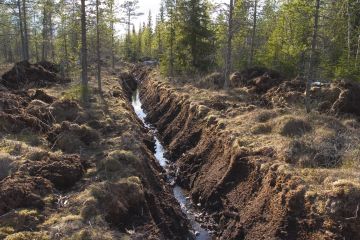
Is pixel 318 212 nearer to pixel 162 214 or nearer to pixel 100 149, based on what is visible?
pixel 162 214

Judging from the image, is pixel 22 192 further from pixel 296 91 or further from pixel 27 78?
pixel 27 78

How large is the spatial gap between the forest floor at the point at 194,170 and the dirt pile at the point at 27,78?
547 centimetres

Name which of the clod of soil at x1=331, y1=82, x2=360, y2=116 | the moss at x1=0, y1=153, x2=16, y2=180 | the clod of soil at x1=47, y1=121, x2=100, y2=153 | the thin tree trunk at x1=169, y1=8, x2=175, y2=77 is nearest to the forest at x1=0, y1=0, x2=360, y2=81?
the thin tree trunk at x1=169, y1=8, x2=175, y2=77

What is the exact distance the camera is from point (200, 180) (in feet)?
58.3

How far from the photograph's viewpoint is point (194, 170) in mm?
19000

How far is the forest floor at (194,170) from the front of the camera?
10.8m

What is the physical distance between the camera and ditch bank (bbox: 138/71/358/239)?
11133 mm

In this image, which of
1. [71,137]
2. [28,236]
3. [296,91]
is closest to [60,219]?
[28,236]

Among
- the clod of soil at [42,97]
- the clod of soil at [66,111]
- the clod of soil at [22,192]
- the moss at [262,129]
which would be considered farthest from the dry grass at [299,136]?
the clod of soil at [42,97]

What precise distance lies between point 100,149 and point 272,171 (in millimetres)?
7663

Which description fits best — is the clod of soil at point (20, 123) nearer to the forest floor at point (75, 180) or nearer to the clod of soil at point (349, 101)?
the forest floor at point (75, 180)

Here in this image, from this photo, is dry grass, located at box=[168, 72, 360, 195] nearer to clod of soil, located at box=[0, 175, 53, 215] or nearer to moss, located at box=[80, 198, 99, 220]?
moss, located at box=[80, 198, 99, 220]

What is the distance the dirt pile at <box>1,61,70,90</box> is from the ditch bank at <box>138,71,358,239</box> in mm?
12311

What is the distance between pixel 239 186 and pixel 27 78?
2167 cm
